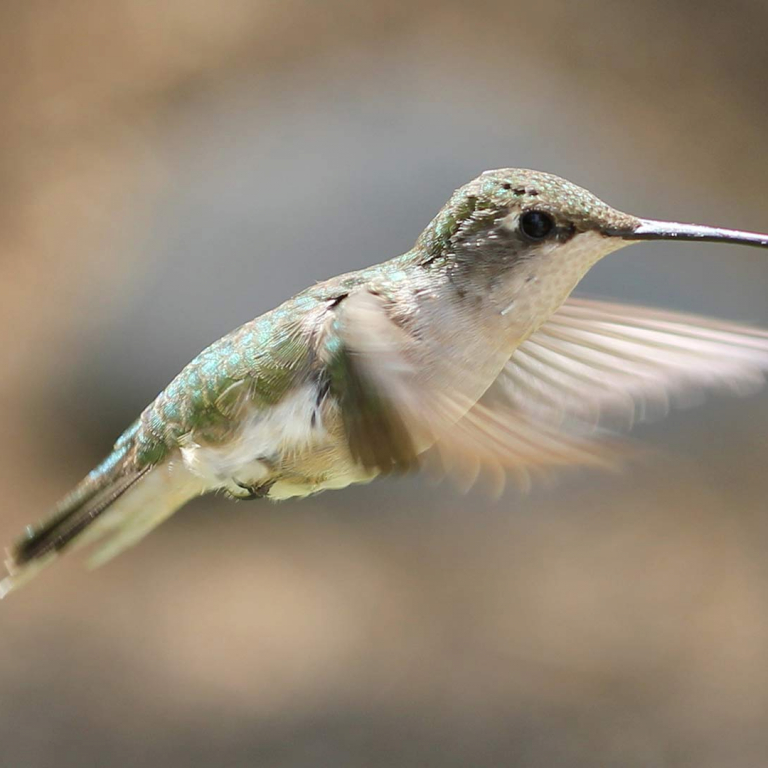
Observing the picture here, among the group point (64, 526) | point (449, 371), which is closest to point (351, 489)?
point (64, 526)

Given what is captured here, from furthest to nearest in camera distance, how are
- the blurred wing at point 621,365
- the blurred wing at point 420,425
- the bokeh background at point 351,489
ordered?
the bokeh background at point 351,489 → the blurred wing at point 621,365 → the blurred wing at point 420,425

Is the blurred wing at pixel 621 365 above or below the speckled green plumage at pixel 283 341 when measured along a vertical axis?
below

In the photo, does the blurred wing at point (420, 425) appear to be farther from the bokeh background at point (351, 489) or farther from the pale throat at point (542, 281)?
the bokeh background at point (351, 489)

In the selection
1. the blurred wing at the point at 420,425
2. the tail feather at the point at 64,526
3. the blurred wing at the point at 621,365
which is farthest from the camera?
the tail feather at the point at 64,526

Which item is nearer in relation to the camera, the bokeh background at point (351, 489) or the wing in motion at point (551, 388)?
the wing in motion at point (551, 388)

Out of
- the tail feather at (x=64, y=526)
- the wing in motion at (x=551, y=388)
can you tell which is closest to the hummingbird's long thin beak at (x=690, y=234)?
the wing in motion at (x=551, y=388)

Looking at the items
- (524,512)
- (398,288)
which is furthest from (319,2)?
(398,288)

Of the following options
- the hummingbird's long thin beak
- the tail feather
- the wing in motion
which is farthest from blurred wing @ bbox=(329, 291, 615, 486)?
the tail feather

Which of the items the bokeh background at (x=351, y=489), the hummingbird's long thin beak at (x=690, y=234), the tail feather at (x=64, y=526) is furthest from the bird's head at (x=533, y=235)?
the bokeh background at (x=351, y=489)
